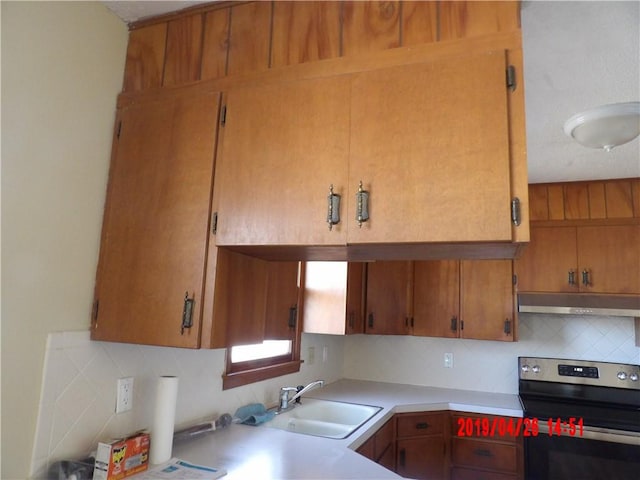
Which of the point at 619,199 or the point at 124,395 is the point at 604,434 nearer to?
the point at 619,199

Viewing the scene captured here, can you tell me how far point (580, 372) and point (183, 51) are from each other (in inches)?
127

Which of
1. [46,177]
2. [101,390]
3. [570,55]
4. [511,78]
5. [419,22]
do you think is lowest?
[101,390]

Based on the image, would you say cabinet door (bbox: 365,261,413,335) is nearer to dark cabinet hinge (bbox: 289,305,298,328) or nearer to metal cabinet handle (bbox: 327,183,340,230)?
dark cabinet hinge (bbox: 289,305,298,328)

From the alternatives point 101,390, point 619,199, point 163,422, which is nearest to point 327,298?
point 163,422

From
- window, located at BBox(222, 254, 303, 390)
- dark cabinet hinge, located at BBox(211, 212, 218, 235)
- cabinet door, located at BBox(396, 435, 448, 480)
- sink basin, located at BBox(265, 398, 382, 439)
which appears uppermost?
dark cabinet hinge, located at BBox(211, 212, 218, 235)

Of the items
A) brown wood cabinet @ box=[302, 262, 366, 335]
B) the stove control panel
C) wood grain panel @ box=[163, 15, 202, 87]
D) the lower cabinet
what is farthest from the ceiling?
the lower cabinet

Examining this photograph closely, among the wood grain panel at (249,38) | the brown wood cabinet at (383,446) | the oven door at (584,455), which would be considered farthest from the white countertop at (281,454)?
the wood grain panel at (249,38)

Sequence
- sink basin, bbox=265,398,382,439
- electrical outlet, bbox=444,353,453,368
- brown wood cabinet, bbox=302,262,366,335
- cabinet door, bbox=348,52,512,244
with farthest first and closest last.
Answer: electrical outlet, bbox=444,353,453,368
brown wood cabinet, bbox=302,262,366,335
sink basin, bbox=265,398,382,439
cabinet door, bbox=348,52,512,244

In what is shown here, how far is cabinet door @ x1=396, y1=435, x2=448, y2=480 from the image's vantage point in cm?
255

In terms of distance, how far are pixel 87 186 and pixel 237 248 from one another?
1.82 ft

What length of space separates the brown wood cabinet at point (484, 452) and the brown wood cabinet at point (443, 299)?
1.89 feet

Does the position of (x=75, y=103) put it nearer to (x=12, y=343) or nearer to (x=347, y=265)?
(x=12, y=343)

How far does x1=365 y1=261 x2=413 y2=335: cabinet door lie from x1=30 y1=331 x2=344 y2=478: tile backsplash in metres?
1.49

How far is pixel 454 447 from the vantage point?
8.87 feet
